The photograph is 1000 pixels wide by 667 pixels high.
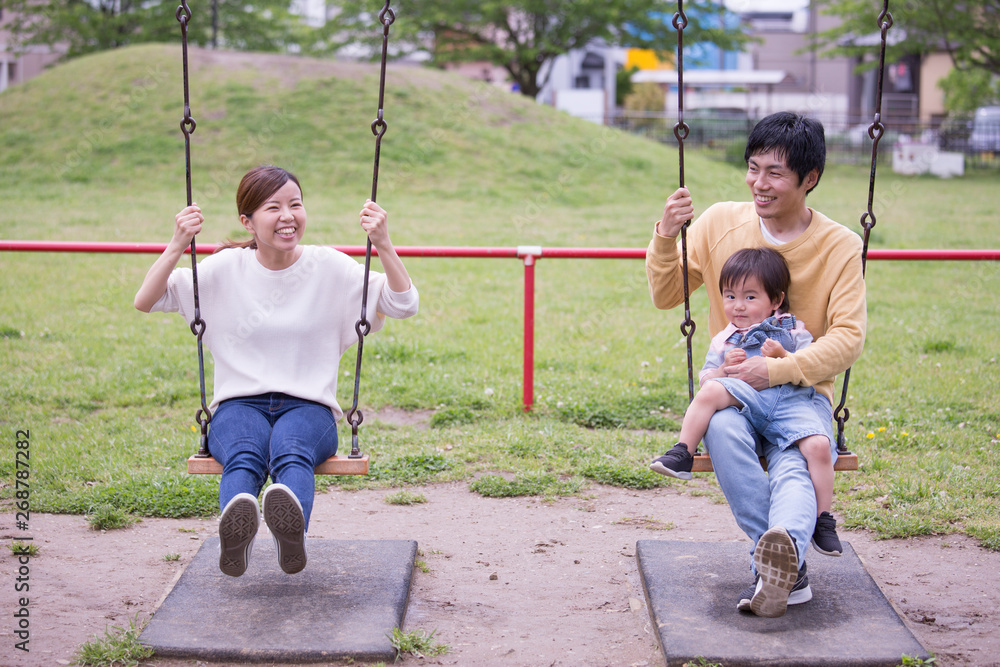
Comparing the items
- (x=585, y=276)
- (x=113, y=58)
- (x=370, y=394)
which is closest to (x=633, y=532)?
(x=370, y=394)

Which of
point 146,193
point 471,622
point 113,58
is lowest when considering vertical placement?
point 471,622

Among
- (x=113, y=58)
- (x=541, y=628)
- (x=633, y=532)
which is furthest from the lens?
(x=113, y=58)

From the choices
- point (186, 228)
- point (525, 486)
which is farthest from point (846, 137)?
point (186, 228)

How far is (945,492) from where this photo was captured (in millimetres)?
4277

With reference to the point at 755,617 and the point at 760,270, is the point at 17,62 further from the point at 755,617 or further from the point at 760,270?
the point at 755,617

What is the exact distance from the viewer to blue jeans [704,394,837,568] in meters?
2.88

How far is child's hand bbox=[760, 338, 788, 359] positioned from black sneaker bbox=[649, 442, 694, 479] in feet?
1.31

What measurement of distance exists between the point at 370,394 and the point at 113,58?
18047 millimetres

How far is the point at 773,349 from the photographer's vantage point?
3.04 m

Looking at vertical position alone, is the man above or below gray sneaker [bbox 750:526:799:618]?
above

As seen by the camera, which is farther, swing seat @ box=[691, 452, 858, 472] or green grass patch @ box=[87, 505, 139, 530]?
green grass patch @ box=[87, 505, 139, 530]

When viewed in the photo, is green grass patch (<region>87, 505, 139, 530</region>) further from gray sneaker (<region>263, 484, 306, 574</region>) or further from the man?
the man

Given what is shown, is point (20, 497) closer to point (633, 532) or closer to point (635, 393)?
point (633, 532)

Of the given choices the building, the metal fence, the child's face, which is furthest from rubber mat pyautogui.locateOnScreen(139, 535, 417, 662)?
the building
